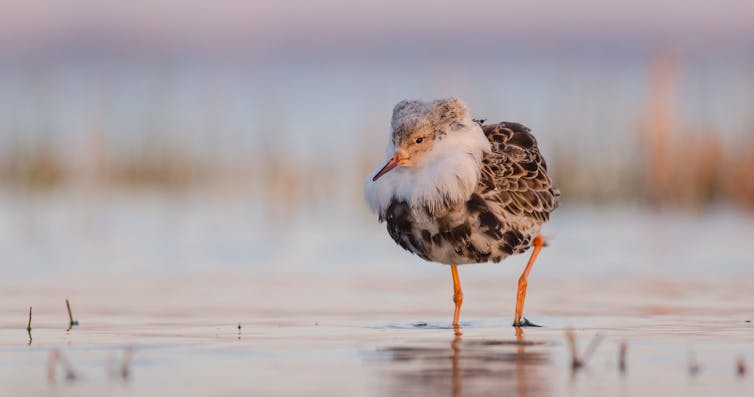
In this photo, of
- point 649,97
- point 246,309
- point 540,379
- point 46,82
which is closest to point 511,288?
point 246,309

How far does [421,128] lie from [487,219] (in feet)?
2.42

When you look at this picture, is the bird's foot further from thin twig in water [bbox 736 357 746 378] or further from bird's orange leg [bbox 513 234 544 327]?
thin twig in water [bbox 736 357 746 378]

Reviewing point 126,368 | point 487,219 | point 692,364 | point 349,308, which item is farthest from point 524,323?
point 126,368

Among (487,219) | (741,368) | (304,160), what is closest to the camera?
(741,368)

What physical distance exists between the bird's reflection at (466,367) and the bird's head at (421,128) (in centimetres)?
142

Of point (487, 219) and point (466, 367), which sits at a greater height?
point (487, 219)

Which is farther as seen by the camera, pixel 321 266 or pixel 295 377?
pixel 321 266

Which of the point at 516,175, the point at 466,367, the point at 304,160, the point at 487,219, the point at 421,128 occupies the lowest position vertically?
the point at 466,367

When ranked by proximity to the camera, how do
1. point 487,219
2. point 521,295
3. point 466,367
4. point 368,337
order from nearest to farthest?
point 466,367 < point 368,337 < point 487,219 < point 521,295

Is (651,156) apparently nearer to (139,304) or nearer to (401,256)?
(401,256)

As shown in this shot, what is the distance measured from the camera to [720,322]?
8.73 metres

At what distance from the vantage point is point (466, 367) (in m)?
6.80

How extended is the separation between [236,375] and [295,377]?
0.29 meters

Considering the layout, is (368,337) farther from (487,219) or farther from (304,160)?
(304,160)
